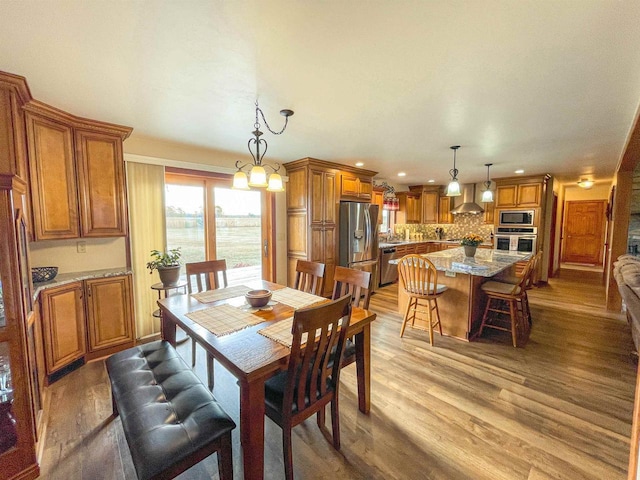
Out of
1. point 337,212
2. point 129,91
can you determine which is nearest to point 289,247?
point 337,212

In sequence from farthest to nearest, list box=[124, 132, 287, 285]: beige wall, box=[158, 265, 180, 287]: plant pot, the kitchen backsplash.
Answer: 1. the kitchen backsplash
2. box=[124, 132, 287, 285]: beige wall
3. box=[158, 265, 180, 287]: plant pot

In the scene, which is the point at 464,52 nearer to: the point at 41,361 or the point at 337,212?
Result: the point at 337,212

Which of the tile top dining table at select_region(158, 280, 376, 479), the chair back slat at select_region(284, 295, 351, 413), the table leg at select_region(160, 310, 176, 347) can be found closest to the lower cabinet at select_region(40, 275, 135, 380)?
the table leg at select_region(160, 310, 176, 347)

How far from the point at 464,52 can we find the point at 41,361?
3.70 meters

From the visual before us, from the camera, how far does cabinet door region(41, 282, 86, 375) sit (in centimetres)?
228

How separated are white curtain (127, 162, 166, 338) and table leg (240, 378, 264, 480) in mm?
2515

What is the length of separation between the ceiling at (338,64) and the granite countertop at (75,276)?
1.47 m

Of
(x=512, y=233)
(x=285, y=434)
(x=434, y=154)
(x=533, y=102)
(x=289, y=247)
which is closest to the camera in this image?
(x=285, y=434)

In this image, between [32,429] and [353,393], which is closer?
[32,429]

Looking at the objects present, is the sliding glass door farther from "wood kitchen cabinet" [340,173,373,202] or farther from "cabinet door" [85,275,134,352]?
"wood kitchen cabinet" [340,173,373,202]

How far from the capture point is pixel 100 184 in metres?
2.68

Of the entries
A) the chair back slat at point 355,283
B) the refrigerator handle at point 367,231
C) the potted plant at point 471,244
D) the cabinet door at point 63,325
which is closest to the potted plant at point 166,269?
the cabinet door at point 63,325

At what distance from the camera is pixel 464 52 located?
1521mm

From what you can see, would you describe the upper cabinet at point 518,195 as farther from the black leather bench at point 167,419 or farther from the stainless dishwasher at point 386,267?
the black leather bench at point 167,419
